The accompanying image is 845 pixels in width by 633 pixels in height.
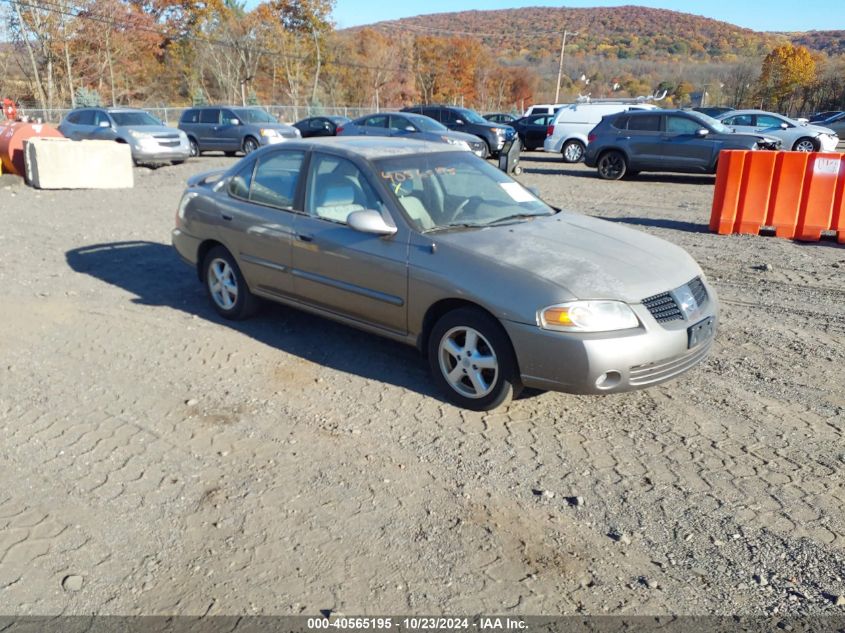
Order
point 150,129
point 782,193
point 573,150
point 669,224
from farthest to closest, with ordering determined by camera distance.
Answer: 1. point 573,150
2. point 150,129
3. point 669,224
4. point 782,193

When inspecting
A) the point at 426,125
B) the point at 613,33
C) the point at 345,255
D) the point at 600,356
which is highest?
the point at 613,33

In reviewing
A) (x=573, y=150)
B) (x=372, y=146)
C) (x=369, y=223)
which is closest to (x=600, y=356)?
(x=369, y=223)

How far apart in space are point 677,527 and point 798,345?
9.96 feet

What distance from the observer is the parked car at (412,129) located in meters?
20.4

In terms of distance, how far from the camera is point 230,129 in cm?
2247

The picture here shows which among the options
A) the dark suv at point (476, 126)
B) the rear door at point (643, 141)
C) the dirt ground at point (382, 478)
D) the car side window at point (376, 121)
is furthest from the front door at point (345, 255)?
the dark suv at point (476, 126)

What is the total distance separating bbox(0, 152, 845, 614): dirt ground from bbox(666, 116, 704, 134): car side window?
454 inches

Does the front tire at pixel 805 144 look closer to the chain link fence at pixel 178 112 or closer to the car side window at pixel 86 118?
the car side window at pixel 86 118

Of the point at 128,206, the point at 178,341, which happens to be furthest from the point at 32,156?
the point at 178,341

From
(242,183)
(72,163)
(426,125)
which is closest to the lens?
(242,183)

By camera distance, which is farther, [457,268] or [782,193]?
[782,193]

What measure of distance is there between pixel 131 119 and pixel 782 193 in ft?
54.4

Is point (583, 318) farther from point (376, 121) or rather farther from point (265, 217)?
point (376, 121)

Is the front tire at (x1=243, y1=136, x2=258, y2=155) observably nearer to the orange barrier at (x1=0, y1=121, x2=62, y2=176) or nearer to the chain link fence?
the orange barrier at (x1=0, y1=121, x2=62, y2=176)
